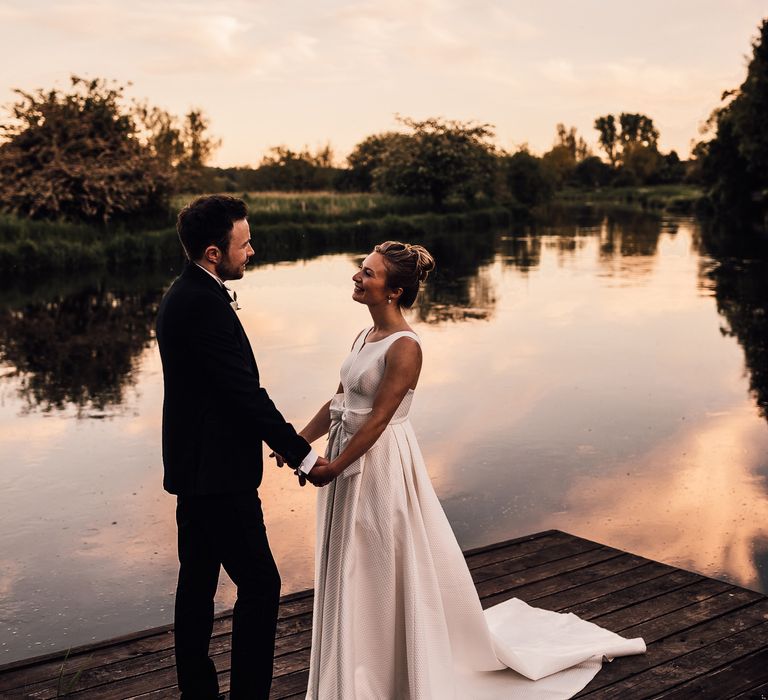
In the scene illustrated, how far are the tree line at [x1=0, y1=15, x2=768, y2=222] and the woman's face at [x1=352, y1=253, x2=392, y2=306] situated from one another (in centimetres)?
2595

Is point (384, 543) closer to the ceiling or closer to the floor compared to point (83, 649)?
closer to the ceiling

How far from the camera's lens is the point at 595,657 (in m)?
3.85

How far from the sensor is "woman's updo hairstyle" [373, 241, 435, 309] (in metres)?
3.43

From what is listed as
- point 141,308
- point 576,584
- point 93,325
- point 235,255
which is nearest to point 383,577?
point 235,255

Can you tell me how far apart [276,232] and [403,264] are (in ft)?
98.5

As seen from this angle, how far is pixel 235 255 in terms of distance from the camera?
318cm

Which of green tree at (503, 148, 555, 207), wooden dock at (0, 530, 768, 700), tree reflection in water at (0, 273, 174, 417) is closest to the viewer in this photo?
wooden dock at (0, 530, 768, 700)

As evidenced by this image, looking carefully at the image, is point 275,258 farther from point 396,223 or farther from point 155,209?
point 396,223

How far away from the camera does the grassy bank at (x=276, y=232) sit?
982 inches

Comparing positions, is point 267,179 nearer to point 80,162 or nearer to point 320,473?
point 80,162

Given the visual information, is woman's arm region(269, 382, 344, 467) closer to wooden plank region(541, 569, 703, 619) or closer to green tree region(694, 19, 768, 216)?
wooden plank region(541, 569, 703, 619)

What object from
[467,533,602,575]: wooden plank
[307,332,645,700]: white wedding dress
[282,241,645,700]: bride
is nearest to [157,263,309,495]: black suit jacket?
[282,241,645,700]: bride

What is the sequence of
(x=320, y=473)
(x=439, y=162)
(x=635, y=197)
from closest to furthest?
1. (x=320, y=473)
2. (x=439, y=162)
3. (x=635, y=197)

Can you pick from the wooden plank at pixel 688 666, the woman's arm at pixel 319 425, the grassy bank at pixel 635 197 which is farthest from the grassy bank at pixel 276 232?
the grassy bank at pixel 635 197
